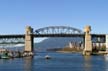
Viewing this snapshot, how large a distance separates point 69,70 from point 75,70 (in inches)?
65.5

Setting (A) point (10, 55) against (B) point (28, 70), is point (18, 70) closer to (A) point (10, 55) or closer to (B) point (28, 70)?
(B) point (28, 70)

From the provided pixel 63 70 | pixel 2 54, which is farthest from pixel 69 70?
pixel 2 54

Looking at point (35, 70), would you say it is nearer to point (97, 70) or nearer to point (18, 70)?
point (18, 70)

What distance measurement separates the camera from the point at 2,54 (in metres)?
170

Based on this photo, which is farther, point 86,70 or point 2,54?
point 2,54

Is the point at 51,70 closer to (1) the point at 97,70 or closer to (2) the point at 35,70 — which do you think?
(2) the point at 35,70

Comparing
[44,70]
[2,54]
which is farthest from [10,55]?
[44,70]

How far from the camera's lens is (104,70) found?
350 feet

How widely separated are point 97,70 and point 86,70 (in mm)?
2842

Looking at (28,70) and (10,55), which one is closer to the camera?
(28,70)

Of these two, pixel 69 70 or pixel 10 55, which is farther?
pixel 10 55

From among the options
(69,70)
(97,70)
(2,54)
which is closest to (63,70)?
(69,70)

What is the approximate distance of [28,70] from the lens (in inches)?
4094

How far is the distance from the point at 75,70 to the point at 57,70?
4.17 m
